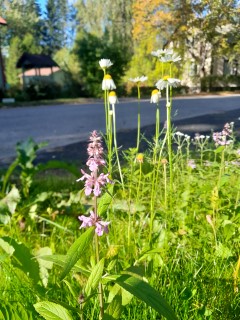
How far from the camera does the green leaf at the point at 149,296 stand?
0.44 meters

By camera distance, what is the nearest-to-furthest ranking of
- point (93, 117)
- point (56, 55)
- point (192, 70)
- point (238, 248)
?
point (238, 248) < point (192, 70) < point (56, 55) < point (93, 117)

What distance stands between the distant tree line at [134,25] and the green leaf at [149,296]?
0.90 meters

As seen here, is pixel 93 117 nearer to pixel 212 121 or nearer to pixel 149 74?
pixel 212 121

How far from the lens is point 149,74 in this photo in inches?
51.5

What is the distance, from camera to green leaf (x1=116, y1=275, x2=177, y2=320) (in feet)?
1.43

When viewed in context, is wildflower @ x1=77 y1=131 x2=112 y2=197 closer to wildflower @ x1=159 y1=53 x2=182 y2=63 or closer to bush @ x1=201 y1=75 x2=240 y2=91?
wildflower @ x1=159 y1=53 x2=182 y2=63

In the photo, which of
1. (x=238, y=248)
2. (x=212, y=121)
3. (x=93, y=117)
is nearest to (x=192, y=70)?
(x=212, y=121)

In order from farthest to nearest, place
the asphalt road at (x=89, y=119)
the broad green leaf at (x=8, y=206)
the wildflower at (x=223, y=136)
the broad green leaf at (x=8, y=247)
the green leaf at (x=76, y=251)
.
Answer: the asphalt road at (x=89, y=119) → the broad green leaf at (x=8, y=206) → the wildflower at (x=223, y=136) → the broad green leaf at (x=8, y=247) → the green leaf at (x=76, y=251)

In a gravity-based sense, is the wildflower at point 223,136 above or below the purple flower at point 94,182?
below

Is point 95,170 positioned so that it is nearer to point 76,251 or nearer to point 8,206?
point 76,251

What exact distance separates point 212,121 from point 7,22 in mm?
1108

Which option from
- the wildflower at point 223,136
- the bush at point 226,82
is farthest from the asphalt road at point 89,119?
the wildflower at point 223,136

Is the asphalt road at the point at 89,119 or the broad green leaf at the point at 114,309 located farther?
the asphalt road at the point at 89,119

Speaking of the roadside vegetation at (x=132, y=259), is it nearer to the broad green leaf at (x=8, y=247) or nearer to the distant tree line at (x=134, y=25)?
the broad green leaf at (x=8, y=247)
